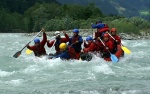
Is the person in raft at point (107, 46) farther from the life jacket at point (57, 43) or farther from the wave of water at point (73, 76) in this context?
the life jacket at point (57, 43)

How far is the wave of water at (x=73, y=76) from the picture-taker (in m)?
11.6

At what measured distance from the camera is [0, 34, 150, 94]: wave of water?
11.6 meters

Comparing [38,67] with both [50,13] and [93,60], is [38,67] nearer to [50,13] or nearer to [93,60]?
[93,60]

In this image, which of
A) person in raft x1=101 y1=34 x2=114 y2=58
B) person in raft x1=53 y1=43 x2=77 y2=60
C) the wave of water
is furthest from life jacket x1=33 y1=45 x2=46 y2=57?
person in raft x1=101 y1=34 x2=114 y2=58

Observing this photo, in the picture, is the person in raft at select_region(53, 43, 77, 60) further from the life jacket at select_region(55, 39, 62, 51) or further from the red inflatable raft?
the red inflatable raft

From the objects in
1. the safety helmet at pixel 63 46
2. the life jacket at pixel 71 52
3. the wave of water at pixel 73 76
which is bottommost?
the wave of water at pixel 73 76

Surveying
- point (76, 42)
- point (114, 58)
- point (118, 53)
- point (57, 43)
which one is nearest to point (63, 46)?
point (76, 42)

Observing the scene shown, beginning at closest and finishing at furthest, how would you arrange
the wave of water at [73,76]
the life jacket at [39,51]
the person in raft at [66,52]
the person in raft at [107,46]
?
the wave of water at [73,76], the person in raft at [66,52], the person in raft at [107,46], the life jacket at [39,51]

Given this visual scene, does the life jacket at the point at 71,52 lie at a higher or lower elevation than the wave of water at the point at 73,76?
higher

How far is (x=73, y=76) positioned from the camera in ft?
45.6

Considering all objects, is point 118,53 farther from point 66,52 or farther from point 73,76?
point 73,76

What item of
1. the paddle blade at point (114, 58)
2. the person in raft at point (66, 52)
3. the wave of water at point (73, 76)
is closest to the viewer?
the wave of water at point (73, 76)

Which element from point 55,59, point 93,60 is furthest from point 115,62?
point 55,59

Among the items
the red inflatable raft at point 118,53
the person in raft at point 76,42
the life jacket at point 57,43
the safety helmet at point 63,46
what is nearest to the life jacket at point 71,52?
the safety helmet at point 63,46
